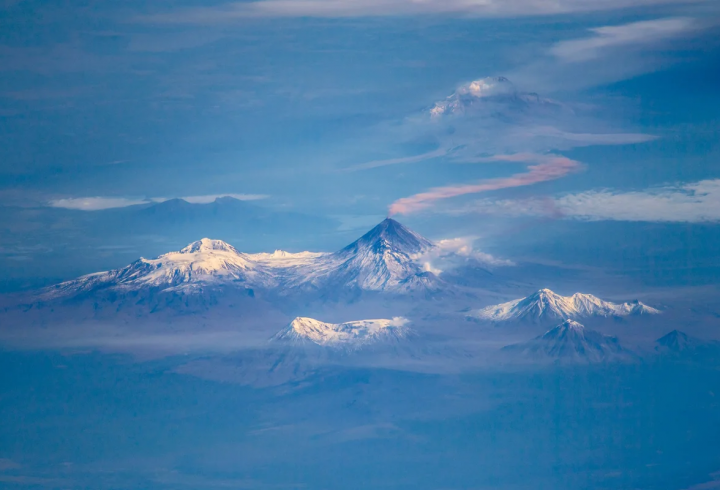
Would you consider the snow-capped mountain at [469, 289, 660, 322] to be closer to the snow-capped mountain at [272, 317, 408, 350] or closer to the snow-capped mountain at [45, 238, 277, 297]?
the snow-capped mountain at [272, 317, 408, 350]

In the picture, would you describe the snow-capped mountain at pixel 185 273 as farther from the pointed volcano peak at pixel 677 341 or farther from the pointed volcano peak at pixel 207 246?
the pointed volcano peak at pixel 677 341

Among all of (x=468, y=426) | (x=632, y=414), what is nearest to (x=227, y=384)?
(x=468, y=426)

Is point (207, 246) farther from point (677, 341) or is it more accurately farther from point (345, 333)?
point (677, 341)

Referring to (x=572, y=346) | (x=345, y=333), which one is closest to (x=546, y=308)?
(x=572, y=346)

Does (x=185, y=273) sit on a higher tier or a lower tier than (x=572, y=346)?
higher

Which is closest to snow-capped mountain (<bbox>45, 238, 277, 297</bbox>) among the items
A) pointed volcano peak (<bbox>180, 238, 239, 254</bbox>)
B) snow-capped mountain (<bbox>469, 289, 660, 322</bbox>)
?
pointed volcano peak (<bbox>180, 238, 239, 254</bbox>)

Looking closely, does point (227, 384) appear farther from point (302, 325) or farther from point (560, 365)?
point (560, 365)
